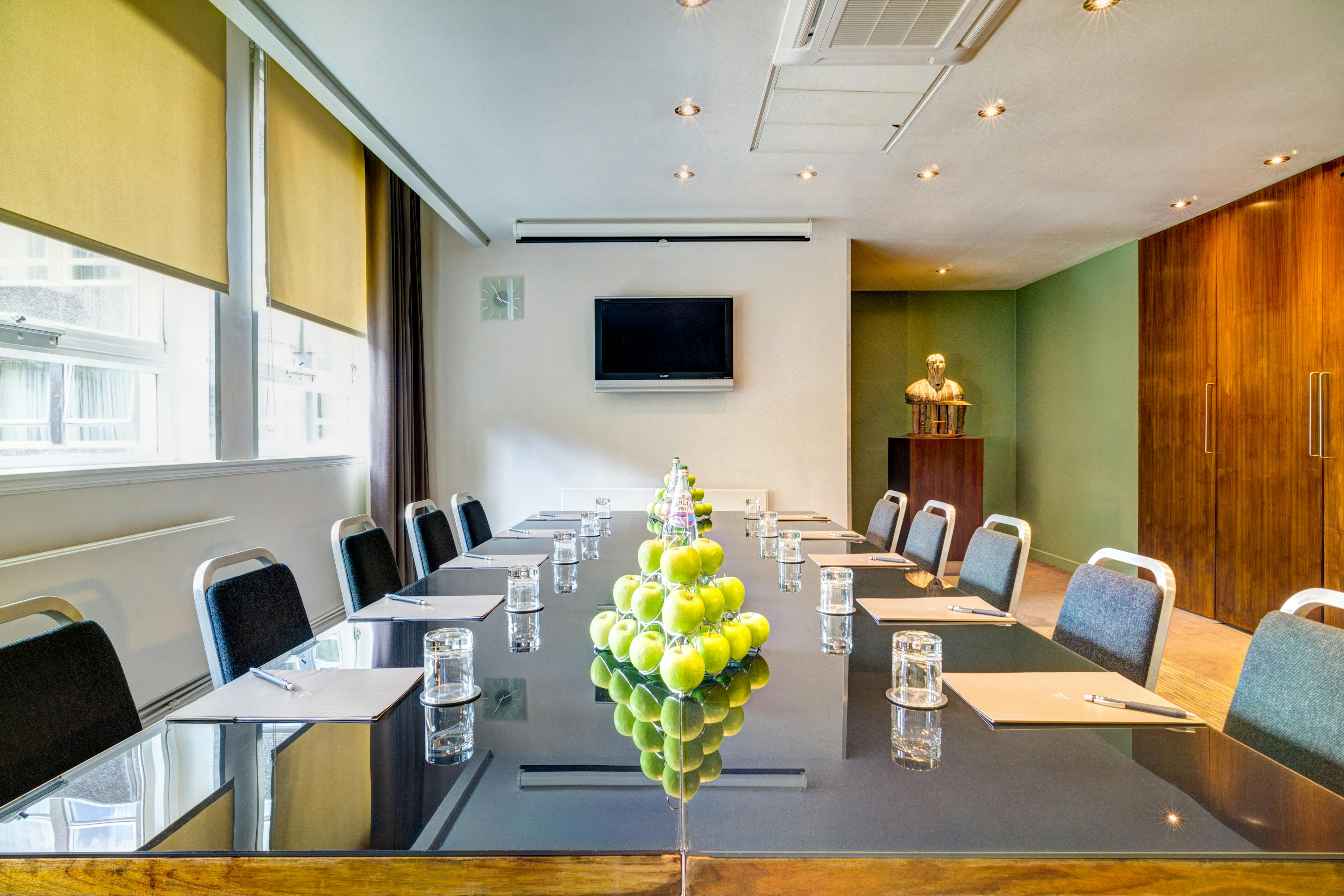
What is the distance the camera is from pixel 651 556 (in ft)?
4.13

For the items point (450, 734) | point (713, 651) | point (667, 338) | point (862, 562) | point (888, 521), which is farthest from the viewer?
point (667, 338)

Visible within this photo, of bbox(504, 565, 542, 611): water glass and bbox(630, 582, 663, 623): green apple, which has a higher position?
bbox(630, 582, 663, 623): green apple

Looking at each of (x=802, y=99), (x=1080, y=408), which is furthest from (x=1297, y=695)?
(x=1080, y=408)

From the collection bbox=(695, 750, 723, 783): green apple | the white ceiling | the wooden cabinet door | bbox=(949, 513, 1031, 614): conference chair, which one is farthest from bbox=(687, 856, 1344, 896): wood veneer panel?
the wooden cabinet door

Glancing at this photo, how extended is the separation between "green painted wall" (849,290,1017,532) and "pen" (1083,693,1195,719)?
6.39m

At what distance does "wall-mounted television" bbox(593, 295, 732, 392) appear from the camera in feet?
17.2

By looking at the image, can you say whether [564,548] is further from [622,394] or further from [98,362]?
[622,394]

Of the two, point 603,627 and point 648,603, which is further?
point 603,627

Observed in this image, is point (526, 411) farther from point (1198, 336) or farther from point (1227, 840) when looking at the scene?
point (1227, 840)

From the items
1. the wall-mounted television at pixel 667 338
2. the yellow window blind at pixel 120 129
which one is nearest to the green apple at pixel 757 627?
the yellow window blind at pixel 120 129

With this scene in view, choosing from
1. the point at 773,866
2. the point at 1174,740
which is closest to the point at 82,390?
the point at 773,866

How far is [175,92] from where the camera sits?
3031 millimetres

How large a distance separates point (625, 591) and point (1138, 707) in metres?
0.77

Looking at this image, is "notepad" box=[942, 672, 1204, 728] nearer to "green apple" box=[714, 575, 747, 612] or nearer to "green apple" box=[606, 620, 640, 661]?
"green apple" box=[714, 575, 747, 612]
